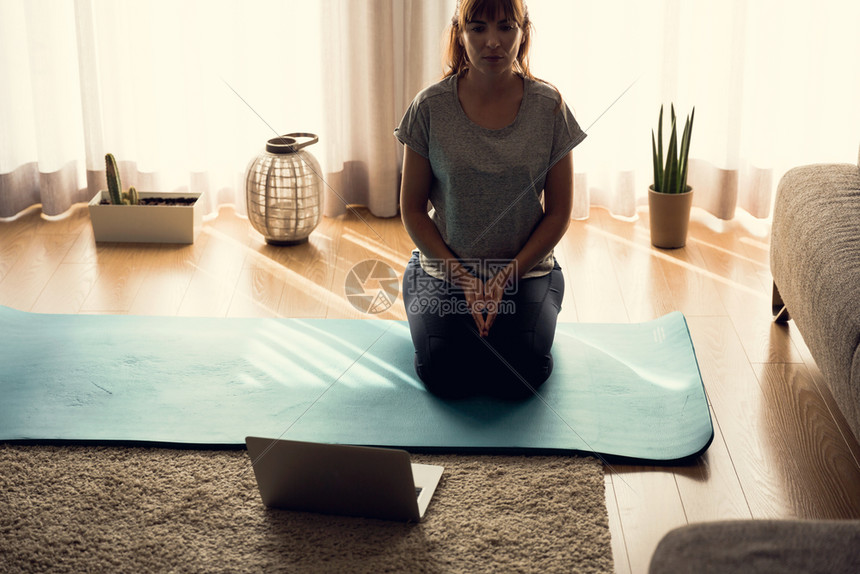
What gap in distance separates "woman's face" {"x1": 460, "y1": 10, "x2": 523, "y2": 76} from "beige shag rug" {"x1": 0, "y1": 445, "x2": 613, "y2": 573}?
2.70 ft

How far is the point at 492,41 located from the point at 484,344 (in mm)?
653

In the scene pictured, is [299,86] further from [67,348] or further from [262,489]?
[262,489]

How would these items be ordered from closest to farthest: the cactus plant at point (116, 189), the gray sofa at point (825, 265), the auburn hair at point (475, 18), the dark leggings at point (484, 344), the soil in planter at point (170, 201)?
1. the gray sofa at point (825, 265)
2. the auburn hair at point (475, 18)
3. the dark leggings at point (484, 344)
4. the cactus plant at point (116, 189)
5. the soil in planter at point (170, 201)

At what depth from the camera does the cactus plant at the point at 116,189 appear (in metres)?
2.85

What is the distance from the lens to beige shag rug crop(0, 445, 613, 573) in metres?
1.50

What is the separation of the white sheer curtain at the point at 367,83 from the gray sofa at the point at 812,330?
2.80ft

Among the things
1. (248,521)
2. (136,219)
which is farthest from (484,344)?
(136,219)

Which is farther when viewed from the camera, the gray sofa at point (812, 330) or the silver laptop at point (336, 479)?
the silver laptop at point (336, 479)

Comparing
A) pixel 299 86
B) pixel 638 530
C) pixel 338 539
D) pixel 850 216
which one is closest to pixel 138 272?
pixel 299 86

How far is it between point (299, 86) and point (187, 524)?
6.02 ft

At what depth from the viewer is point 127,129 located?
10.1 feet

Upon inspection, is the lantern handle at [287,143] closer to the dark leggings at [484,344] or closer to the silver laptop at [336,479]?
the dark leggings at [484,344]

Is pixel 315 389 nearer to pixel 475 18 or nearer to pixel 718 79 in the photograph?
pixel 475 18

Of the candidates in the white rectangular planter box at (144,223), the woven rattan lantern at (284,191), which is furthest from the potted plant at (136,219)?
the woven rattan lantern at (284,191)
